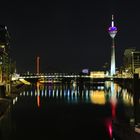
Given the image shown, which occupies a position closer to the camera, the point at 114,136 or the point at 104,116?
the point at 114,136

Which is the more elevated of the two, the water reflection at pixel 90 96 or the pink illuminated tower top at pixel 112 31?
the pink illuminated tower top at pixel 112 31

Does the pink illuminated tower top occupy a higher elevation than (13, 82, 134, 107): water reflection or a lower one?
higher

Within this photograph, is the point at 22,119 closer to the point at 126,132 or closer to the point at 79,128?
the point at 79,128

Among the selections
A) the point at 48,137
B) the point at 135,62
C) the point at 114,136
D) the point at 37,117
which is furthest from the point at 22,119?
the point at 135,62

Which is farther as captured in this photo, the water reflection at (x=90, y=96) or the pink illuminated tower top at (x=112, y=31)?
the pink illuminated tower top at (x=112, y=31)

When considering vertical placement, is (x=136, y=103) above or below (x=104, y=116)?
above

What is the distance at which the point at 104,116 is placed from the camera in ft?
107

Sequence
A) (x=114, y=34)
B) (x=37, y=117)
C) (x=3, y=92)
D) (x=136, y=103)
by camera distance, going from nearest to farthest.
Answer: (x=136, y=103)
(x=37, y=117)
(x=3, y=92)
(x=114, y=34)

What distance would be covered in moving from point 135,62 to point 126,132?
77.7m

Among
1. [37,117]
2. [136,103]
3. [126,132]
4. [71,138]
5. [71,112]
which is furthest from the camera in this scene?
[71,112]

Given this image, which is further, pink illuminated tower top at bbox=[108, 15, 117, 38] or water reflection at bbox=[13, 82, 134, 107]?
pink illuminated tower top at bbox=[108, 15, 117, 38]

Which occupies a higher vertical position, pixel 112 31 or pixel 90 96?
pixel 112 31

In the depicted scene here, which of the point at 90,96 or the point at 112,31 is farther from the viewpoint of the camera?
the point at 112,31

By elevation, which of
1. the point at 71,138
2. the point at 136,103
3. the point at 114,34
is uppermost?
the point at 114,34
